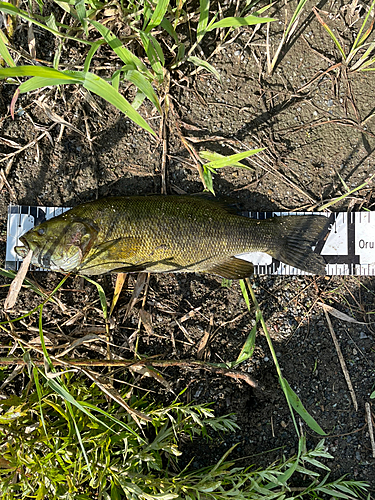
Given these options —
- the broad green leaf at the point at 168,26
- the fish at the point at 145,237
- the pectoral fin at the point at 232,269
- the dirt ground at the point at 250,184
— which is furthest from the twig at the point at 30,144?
the pectoral fin at the point at 232,269

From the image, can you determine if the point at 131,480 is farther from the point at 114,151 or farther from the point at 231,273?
the point at 114,151

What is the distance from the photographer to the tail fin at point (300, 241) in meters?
3.38

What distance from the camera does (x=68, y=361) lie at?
3.16 m

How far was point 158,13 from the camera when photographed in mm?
2816

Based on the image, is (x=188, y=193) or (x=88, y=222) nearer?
(x=88, y=222)

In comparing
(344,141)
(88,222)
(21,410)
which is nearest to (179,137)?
(88,222)

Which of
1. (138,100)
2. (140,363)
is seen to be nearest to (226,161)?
(138,100)

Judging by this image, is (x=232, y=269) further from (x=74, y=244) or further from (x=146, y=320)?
(x=74, y=244)

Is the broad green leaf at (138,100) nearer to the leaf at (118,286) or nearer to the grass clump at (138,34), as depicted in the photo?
the grass clump at (138,34)

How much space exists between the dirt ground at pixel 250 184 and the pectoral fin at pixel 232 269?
0.86ft

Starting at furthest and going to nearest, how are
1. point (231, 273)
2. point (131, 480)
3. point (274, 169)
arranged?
point (274, 169) → point (231, 273) → point (131, 480)

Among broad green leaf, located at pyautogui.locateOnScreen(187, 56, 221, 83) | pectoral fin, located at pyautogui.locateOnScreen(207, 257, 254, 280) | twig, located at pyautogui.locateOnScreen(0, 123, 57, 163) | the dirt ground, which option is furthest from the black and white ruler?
twig, located at pyautogui.locateOnScreen(0, 123, 57, 163)

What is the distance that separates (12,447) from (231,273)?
2.30m

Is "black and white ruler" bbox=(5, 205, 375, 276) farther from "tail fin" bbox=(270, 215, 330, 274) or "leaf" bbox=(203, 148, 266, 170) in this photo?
"leaf" bbox=(203, 148, 266, 170)
